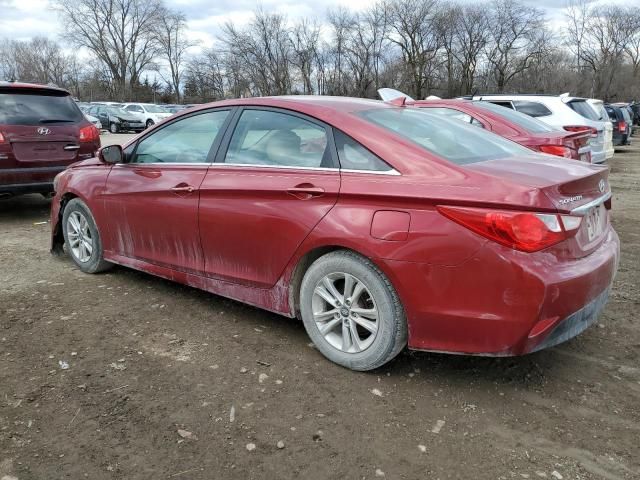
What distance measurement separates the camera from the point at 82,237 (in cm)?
491

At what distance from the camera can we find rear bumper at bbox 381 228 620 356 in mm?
2562

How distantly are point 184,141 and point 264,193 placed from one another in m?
1.04

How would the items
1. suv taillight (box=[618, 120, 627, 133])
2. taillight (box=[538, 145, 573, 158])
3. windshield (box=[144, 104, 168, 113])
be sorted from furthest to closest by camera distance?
windshield (box=[144, 104, 168, 113]) < suv taillight (box=[618, 120, 627, 133]) < taillight (box=[538, 145, 573, 158])

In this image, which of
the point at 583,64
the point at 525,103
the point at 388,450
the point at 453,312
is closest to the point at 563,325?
the point at 453,312

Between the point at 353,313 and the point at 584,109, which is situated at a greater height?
the point at 584,109

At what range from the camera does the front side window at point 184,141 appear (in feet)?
12.6

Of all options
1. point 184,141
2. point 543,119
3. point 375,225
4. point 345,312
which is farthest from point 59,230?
point 543,119

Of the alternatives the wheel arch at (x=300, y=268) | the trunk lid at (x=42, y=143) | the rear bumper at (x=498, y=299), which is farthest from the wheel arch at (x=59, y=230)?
the rear bumper at (x=498, y=299)

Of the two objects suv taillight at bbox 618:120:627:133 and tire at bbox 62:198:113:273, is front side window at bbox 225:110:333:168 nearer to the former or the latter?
tire at bbox 62:198:113:273

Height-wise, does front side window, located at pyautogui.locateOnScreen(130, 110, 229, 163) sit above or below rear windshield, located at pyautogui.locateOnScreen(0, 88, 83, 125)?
below

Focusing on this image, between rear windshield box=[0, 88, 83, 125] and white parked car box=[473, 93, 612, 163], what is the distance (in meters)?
6.92

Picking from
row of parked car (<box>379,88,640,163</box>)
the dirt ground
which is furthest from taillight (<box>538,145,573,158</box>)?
the dirt ground

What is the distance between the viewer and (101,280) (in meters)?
4.75

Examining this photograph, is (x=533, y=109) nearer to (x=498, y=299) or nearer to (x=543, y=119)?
(x=543, y=119)
